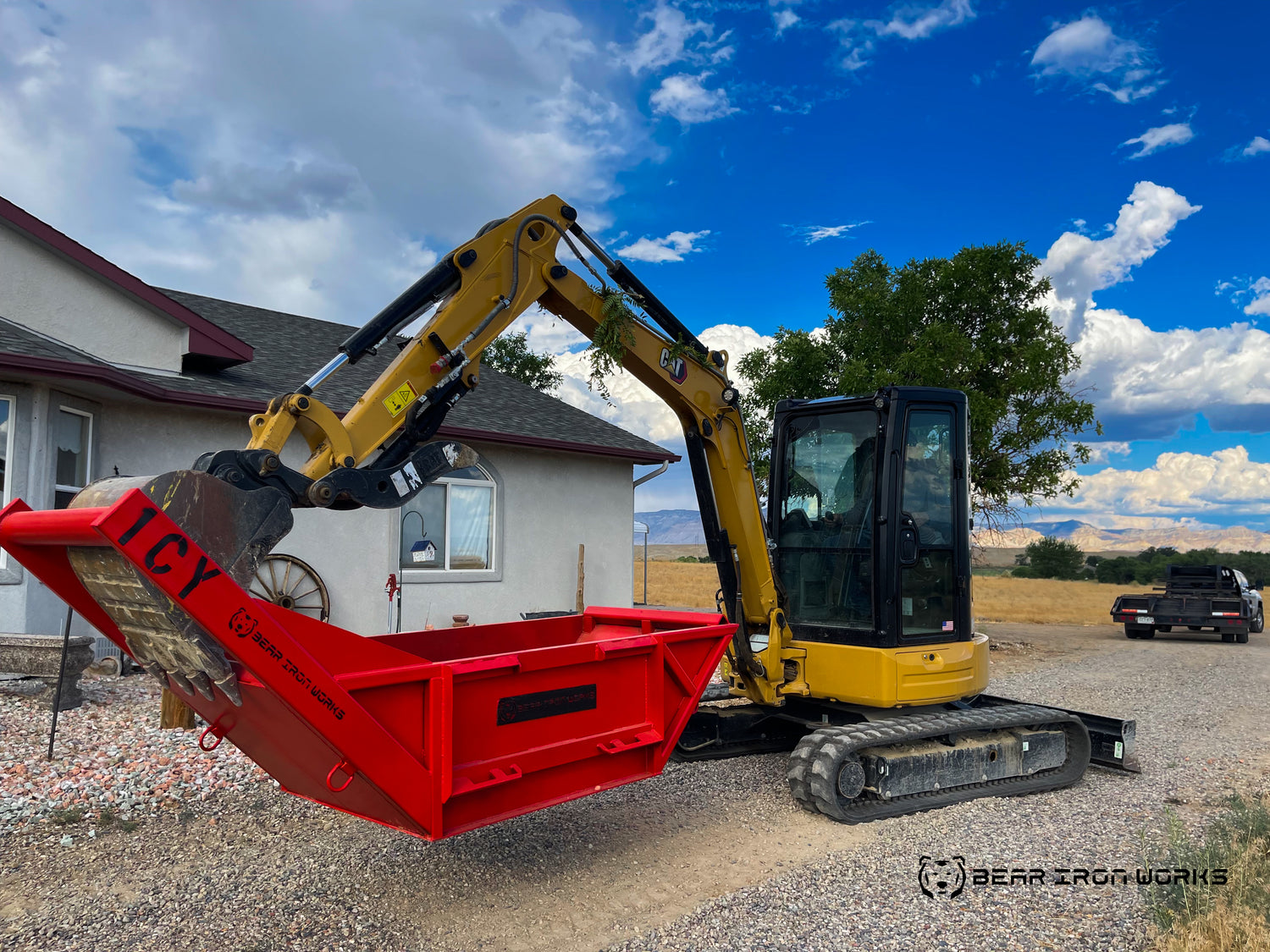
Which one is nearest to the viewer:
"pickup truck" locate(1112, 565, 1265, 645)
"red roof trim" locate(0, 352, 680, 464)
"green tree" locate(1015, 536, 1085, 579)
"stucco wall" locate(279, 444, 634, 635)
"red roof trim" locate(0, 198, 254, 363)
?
"red roof trim" locate(0, 352, 680, 464)

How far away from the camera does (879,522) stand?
6324mm

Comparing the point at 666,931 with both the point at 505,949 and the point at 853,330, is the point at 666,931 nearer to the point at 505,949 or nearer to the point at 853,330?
the point at 505,949

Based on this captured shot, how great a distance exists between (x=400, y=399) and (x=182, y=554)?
1523mm

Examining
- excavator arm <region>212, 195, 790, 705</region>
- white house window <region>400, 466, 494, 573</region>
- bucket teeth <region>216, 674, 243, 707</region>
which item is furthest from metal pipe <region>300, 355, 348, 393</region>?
white house window <region>400, 466, 494, 573</region>

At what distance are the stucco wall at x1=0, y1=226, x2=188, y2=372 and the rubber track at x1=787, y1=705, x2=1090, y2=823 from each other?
8932 millimetres

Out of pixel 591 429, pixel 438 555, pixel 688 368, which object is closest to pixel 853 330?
pixel 591 429

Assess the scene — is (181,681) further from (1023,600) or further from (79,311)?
(1023,600)

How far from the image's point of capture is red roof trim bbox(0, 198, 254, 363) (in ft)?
31.3

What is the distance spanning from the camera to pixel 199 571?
123 inches

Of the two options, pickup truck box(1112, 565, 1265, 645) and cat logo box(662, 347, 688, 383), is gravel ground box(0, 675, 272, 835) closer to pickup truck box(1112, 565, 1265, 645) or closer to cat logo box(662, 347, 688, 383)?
cat logo box(662, 347, 688, 383)

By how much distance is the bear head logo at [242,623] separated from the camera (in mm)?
3232

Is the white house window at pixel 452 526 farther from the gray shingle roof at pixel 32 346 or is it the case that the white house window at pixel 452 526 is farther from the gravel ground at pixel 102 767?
the gravel ground at pixel 102 767

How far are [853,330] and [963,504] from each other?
9493 mm

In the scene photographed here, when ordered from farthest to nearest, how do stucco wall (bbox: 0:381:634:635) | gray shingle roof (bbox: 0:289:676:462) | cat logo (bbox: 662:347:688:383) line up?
gray shingle roof (bbox: 0:289:676:462) < stucco wall (bbox: 0:381:634:635) < cat logo (bbox: 662:347:688:383)
